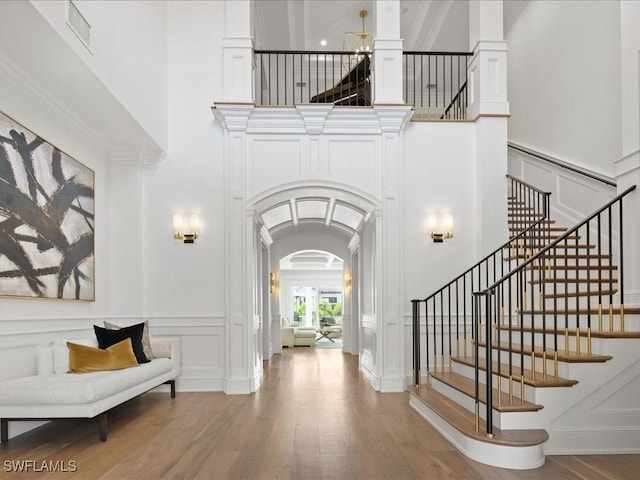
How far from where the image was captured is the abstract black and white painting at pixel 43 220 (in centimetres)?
460

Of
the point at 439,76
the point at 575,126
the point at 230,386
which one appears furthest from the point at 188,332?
A: the point at 439,76

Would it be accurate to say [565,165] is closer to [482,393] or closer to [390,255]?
[390,255]

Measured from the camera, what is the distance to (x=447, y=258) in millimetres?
7199

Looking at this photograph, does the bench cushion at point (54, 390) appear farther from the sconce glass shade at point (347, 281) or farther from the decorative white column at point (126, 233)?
the sconce glass shade at point (347, 281)

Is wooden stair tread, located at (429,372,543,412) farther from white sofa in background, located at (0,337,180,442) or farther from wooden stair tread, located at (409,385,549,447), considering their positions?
white sofa in background, located at (0,337,180,442)

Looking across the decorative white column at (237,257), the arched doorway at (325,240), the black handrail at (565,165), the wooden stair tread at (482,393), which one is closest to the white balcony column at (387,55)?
the decorative white column at (237,257)

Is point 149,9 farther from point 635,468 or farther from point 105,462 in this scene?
point 635,468

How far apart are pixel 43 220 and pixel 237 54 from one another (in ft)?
11.1

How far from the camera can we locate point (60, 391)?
4.18 metres

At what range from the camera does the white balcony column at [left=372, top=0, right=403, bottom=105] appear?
7125 millimetres

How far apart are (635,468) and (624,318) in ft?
3.82

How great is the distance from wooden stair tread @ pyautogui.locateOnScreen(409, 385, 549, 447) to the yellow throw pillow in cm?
300

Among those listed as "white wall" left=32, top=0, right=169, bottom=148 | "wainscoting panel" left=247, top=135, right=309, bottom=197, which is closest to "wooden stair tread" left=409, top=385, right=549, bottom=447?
"wainscoting panel" left=247, top=135, right=309, bottom=197

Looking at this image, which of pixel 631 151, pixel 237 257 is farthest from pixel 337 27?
pixel 631 151
